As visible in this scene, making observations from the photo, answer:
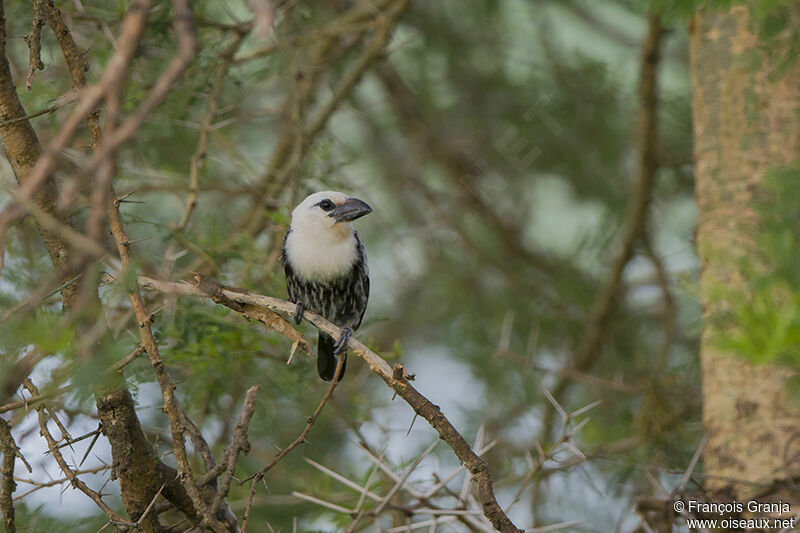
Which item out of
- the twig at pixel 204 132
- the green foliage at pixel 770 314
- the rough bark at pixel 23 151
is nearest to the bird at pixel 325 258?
the twig at pixel 204 132

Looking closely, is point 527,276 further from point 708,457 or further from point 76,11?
point 76,11

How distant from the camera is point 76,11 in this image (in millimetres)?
4125

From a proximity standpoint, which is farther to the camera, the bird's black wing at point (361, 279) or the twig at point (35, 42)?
the bird's black wing at point (361, 279)

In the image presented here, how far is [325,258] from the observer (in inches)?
178

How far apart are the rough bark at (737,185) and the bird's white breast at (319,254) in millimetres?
1774

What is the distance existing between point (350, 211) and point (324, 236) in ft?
0.62

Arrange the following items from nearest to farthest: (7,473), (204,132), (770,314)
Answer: (770,314) < (7,473) < (204,132)

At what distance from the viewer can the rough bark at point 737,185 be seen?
12.3 ft

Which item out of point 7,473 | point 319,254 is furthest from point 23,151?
point 319,254

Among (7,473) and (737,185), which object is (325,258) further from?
(7,473)

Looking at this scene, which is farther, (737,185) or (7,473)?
(737,185)

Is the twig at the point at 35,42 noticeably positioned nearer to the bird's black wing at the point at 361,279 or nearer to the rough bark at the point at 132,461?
the rough bark at the point at 132,461

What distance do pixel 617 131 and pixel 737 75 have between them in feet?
8.33

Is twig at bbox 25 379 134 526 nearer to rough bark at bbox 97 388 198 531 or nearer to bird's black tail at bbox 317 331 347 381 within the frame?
rough bark at bbox 97 388 198 531
